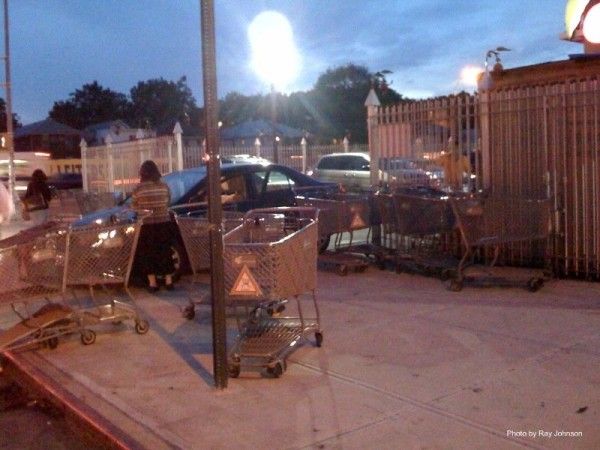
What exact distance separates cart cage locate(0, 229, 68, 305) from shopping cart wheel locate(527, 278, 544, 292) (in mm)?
5122

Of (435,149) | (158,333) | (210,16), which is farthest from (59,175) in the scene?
(210,16)

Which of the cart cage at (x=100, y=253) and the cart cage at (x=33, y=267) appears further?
the cart cage at (x=100, y=253)

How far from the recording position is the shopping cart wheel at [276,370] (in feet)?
23.2

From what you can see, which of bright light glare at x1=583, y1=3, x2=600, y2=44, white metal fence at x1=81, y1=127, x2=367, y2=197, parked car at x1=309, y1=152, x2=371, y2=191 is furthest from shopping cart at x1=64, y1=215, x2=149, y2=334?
parked car at x1=309, y1=152, x2=371, y2=191

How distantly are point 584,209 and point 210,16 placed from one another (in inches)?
226

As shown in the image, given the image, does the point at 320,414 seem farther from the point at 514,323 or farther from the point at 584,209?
the point at 584,209

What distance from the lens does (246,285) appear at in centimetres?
715

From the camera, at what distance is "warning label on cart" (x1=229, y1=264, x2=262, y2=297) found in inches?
281

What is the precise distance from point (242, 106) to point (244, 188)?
211ft

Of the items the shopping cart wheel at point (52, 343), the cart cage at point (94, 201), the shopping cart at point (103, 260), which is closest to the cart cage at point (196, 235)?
the shopping cart at point (103, 260)

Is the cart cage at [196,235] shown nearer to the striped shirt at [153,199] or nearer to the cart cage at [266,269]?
the striped shirt at [153,199]

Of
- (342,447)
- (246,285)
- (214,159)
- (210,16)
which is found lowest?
(342,447)

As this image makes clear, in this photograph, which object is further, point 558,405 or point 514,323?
point 514,323

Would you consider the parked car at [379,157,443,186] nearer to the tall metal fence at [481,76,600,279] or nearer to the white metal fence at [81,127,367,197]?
the tall metal fence at [481,76,600,279]
